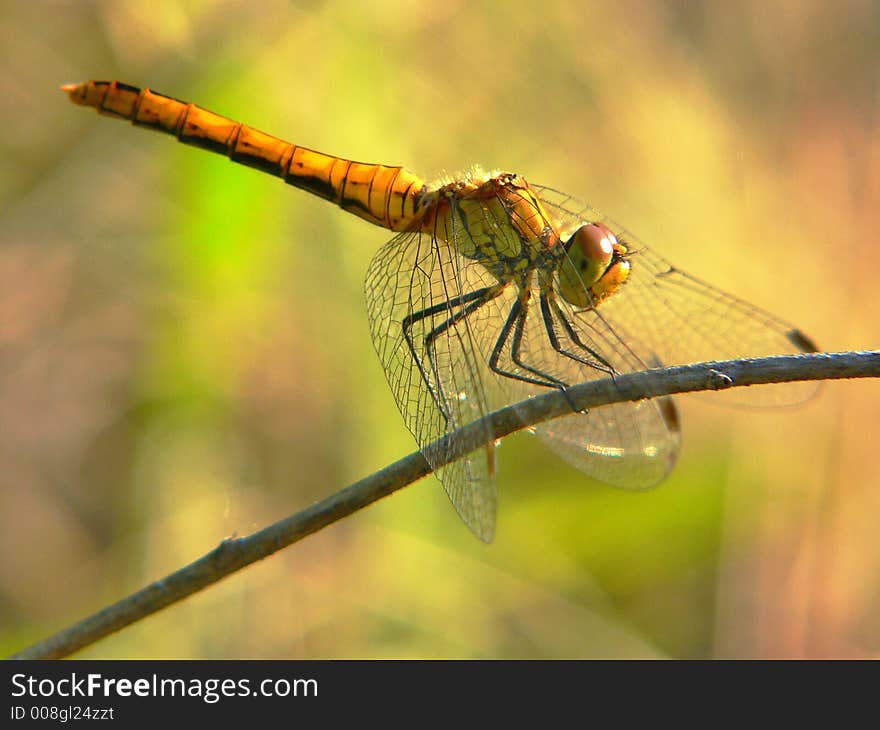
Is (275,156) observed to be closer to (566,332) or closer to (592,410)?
(566,332)

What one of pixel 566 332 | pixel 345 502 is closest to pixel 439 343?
pixel 566 332

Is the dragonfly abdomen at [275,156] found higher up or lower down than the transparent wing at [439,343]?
higher up

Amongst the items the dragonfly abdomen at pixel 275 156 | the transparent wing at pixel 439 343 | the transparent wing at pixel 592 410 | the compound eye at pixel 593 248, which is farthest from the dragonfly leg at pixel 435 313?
the dragonfly abdomen at pixel 275 156

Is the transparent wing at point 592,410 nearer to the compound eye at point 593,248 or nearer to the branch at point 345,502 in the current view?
the compound eye at point 593,248

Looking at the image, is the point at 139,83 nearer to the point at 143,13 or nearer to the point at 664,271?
the point at 143,13

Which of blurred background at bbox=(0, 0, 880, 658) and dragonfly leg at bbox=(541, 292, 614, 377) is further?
blurred background at bbox=(0, 0, 880, 658)

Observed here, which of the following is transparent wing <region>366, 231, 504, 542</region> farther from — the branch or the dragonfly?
the branch

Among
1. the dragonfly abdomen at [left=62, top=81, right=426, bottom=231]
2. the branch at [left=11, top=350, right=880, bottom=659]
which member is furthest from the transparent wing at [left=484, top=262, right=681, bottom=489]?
the branch at [left=11, top=350, right=880, bottom=659]
